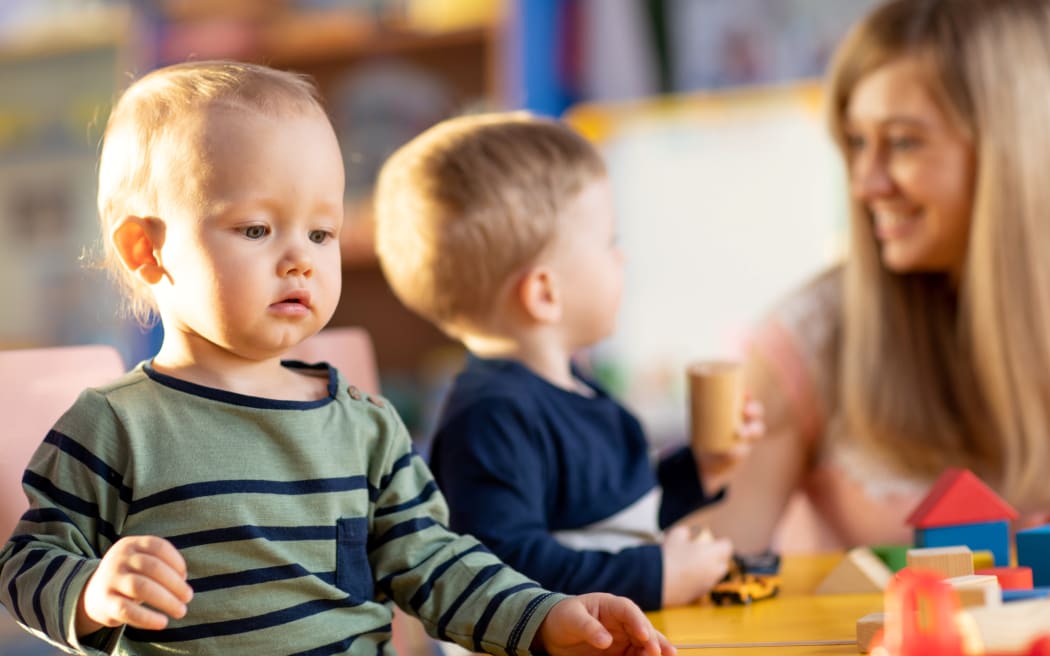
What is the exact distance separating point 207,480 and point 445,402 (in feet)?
1.37

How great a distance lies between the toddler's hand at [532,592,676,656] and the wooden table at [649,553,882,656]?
65 mm

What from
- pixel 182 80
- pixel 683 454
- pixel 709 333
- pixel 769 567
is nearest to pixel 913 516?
pixel 769 567

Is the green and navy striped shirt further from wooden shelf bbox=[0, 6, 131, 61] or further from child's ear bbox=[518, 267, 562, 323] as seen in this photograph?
wooden shelf bbox=[0, 6, 131, 61]

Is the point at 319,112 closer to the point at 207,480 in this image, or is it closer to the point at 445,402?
the point at 207,480

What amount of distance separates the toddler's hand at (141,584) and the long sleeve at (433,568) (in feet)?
0.70

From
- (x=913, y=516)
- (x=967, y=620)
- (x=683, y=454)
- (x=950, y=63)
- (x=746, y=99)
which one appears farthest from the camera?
(x=746, y=99)

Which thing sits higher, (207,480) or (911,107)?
(911,107)

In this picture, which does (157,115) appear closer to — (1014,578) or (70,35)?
(1014,578)

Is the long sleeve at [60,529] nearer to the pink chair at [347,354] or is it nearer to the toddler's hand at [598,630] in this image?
the toddler's hand at [598,630]

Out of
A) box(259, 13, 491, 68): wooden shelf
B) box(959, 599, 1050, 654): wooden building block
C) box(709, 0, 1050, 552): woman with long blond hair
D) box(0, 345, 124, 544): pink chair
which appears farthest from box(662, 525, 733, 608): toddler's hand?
box(259, 13, 491, 68): wooden shelf

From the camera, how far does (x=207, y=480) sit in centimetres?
80

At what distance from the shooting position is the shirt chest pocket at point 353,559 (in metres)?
0.85

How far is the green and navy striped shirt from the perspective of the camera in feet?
2.55

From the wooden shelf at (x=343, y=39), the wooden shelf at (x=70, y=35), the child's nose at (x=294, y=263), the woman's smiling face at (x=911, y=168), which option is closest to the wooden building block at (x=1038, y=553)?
the child's nose at (x=294, y=263)
